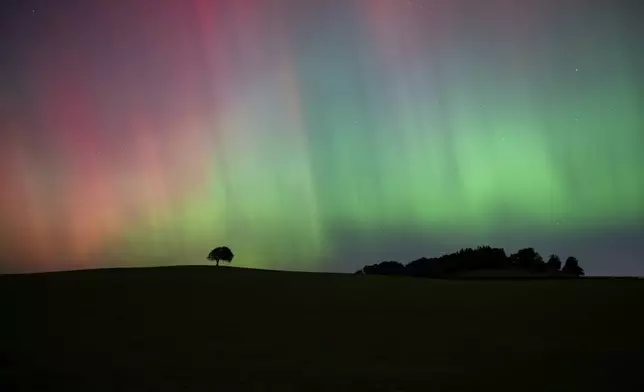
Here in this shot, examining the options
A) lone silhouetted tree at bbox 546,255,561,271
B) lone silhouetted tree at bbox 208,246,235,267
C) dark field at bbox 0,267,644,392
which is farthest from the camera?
lone silhouetted tree at bbox 208,246,235,267

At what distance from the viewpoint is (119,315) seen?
27.9 m

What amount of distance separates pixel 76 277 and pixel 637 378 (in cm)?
4628

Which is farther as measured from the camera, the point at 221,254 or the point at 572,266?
the point at 221,254

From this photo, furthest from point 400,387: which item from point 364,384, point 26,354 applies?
point 26,354

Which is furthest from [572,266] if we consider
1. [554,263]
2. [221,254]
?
[221,254]

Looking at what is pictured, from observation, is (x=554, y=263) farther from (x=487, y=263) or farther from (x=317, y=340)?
(x=317, y=340)

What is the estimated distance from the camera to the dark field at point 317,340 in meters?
14.8

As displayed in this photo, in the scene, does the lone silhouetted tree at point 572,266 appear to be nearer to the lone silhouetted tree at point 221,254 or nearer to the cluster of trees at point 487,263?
the cluster of trees at point 487,263

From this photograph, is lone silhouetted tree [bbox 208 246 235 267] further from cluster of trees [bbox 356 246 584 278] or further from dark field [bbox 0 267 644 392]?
dark field [bbox 0 267 644 392]

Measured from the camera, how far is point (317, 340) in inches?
839

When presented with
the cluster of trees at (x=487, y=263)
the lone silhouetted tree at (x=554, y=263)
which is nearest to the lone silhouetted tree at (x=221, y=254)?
the cluster of trees at (x=487, y=263)

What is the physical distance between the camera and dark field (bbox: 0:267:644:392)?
48.4 feet

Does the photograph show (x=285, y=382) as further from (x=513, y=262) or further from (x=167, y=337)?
(x=513, y=262)

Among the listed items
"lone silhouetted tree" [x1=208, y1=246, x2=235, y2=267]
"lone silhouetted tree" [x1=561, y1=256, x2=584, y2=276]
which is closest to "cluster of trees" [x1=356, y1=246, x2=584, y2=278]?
"lone silhouetted tree" [x1=561, y1=256, x2=584, y2=276]
